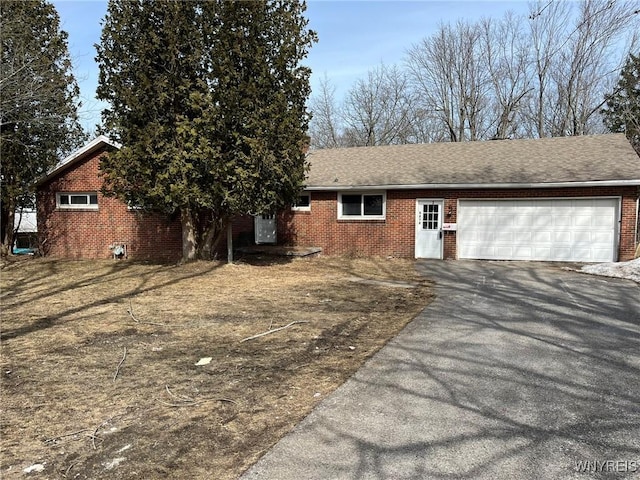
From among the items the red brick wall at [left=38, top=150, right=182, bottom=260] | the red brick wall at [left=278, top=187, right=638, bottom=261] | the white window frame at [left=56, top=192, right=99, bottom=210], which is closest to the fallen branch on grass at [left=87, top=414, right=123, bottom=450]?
the red brick wall at [left=38, top=150, right=182, bottom=260]

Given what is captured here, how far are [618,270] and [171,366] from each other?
1060 cm

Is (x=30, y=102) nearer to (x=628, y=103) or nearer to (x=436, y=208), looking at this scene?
(x=436, y=208)

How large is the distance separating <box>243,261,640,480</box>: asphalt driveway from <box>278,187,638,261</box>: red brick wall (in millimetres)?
7199

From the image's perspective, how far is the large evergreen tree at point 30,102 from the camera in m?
12.9

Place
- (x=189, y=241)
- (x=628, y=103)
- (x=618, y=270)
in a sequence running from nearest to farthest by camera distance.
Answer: (x=618, y=270) < (x=189, y=241) < (x=628, y=103)

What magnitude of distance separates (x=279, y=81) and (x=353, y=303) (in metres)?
5.71

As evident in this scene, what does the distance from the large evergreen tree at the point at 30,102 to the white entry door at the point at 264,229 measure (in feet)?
22.3

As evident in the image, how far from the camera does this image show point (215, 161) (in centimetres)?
1018

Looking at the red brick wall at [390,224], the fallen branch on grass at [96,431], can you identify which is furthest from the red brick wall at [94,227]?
the fallen branch on grass at [96,431]

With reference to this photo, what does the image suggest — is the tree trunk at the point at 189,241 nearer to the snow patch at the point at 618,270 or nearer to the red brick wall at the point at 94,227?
the red brick wall at the point at 94,227

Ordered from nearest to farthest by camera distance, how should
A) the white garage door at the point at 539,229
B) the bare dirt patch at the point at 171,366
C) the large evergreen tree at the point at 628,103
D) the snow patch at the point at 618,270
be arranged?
the bare dirt patch at the point at 171,366 < the snow patch at the point at 618,270 < the white garage door at the point at 539,229 < the large evergreen tree at the point at 628,103

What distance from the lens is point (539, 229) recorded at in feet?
44.4

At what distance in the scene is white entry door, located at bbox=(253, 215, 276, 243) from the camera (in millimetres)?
16844

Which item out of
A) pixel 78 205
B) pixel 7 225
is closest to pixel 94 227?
pixel 78 205
